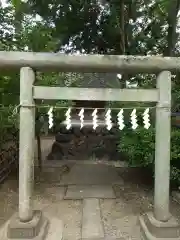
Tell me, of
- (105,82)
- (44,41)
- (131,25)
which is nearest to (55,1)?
(44,41)

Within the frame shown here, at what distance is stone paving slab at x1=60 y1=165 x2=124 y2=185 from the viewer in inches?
252

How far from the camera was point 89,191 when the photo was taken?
5.70 meters

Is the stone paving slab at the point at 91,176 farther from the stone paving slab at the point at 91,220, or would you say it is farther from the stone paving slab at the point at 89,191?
the stone paving slab at the point at 91,220

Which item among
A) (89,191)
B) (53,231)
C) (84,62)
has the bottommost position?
(53,231)

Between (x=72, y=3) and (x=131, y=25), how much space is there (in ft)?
9.10

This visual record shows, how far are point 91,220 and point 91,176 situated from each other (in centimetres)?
254

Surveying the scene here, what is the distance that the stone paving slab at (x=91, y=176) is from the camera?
6.39 metres

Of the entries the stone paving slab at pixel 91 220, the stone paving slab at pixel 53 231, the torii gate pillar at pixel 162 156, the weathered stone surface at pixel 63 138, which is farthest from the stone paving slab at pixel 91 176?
the torii gate pillar at pixel 162 156

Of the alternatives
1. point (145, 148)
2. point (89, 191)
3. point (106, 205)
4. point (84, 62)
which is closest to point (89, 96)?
point (84, 62)

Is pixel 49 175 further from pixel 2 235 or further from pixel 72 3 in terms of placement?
pixel 72 3

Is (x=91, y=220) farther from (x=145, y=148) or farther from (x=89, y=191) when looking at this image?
(x=145, y=148)

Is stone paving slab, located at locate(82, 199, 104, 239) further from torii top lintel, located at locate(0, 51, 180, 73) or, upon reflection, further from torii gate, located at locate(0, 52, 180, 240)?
torii top lintel, located at locate(0, 51, 180, 73)

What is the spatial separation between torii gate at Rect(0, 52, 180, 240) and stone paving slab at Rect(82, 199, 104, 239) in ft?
2.00

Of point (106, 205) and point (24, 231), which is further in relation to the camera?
point (106, 205)
